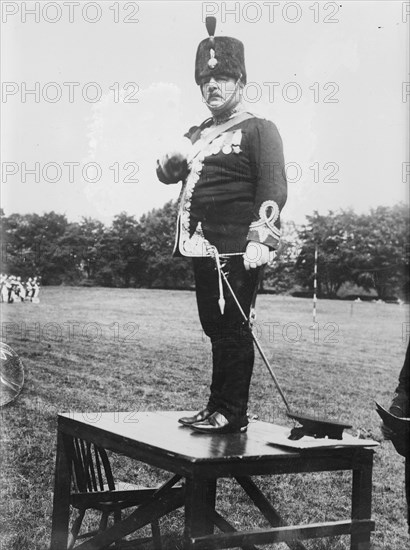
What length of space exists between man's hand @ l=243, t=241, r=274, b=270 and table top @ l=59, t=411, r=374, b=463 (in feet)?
2.28

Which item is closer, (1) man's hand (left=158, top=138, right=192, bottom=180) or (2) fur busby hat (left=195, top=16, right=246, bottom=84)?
(2) fur busby hat (left=195, top=16, right=246, bottom=84)

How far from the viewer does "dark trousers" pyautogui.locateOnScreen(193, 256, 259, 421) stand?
9.82 ft

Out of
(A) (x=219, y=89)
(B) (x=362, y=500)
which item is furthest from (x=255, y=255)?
(B) (x=362, y=500)

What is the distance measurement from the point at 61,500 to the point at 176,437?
2.56 feet

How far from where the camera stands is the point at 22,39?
12.9 ft

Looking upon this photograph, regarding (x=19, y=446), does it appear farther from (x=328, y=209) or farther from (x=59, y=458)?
(x=328, y=209)

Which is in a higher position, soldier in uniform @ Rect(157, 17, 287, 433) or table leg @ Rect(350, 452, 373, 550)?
soldier in uniform @ Rect(157, 17, 287, 433)

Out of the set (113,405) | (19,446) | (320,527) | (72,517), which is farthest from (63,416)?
(113,405)

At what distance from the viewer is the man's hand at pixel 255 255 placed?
300 centimetres

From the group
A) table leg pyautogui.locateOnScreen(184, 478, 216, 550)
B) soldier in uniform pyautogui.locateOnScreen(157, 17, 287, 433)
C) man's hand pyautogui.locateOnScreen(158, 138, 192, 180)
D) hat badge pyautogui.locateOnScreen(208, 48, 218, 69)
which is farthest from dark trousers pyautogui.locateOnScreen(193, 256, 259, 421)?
hat badge pyautogui.locateOnScreen(208, 48, 218, 69)

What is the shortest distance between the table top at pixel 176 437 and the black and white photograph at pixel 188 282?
0.01 metres

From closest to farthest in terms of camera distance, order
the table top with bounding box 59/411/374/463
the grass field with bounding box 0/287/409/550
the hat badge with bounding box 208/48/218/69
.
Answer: the table top with bounding box 59/411/374/463 → the hat badge with bounding box 208/48/218/69 → the grass field with bounding box 0/287/409/550

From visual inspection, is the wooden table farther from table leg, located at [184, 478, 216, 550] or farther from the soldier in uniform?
the soldier in uniform

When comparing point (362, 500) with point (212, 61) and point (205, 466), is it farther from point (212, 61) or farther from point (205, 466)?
point (212, 61)
